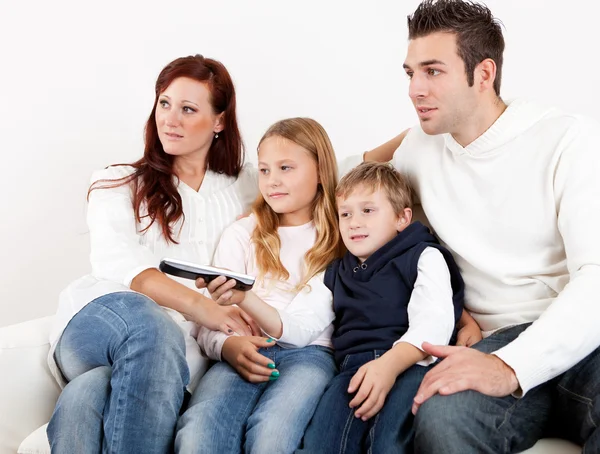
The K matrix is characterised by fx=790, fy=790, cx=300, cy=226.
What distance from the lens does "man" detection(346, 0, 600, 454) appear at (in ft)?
5.64

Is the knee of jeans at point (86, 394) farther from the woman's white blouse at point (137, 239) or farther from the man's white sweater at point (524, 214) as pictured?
the man's white sweater at point (524, 214)

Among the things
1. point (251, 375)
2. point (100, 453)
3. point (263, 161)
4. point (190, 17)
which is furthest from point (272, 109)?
point (100, 453)

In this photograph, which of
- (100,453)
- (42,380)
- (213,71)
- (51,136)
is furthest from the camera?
(51,136)

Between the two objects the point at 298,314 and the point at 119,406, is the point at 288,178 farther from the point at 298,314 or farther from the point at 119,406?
the point at 119,406

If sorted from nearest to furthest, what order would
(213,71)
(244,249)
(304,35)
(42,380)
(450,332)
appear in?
(450,332) → (42,380) → (244,249) → (213,71) → (304,35)

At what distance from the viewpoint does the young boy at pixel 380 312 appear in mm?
1854

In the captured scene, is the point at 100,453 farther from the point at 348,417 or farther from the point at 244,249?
the point at 244,249

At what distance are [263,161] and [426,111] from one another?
0.52 metres

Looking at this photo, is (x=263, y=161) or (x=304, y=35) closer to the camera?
(x=263, y=161)

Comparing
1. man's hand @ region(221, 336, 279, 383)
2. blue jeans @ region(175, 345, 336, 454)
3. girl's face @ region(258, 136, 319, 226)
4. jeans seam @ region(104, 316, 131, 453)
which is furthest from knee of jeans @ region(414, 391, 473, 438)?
girl's face @ region(258, 136, 319, 226)

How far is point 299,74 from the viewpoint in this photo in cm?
308

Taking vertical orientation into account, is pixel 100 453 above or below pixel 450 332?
below

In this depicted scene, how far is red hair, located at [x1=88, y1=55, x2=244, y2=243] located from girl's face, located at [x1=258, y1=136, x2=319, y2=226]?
9.5 inches

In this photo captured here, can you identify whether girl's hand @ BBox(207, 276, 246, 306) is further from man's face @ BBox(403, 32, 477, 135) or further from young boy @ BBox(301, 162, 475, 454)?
man's face @ BBox(403, 32, 477, 135)
